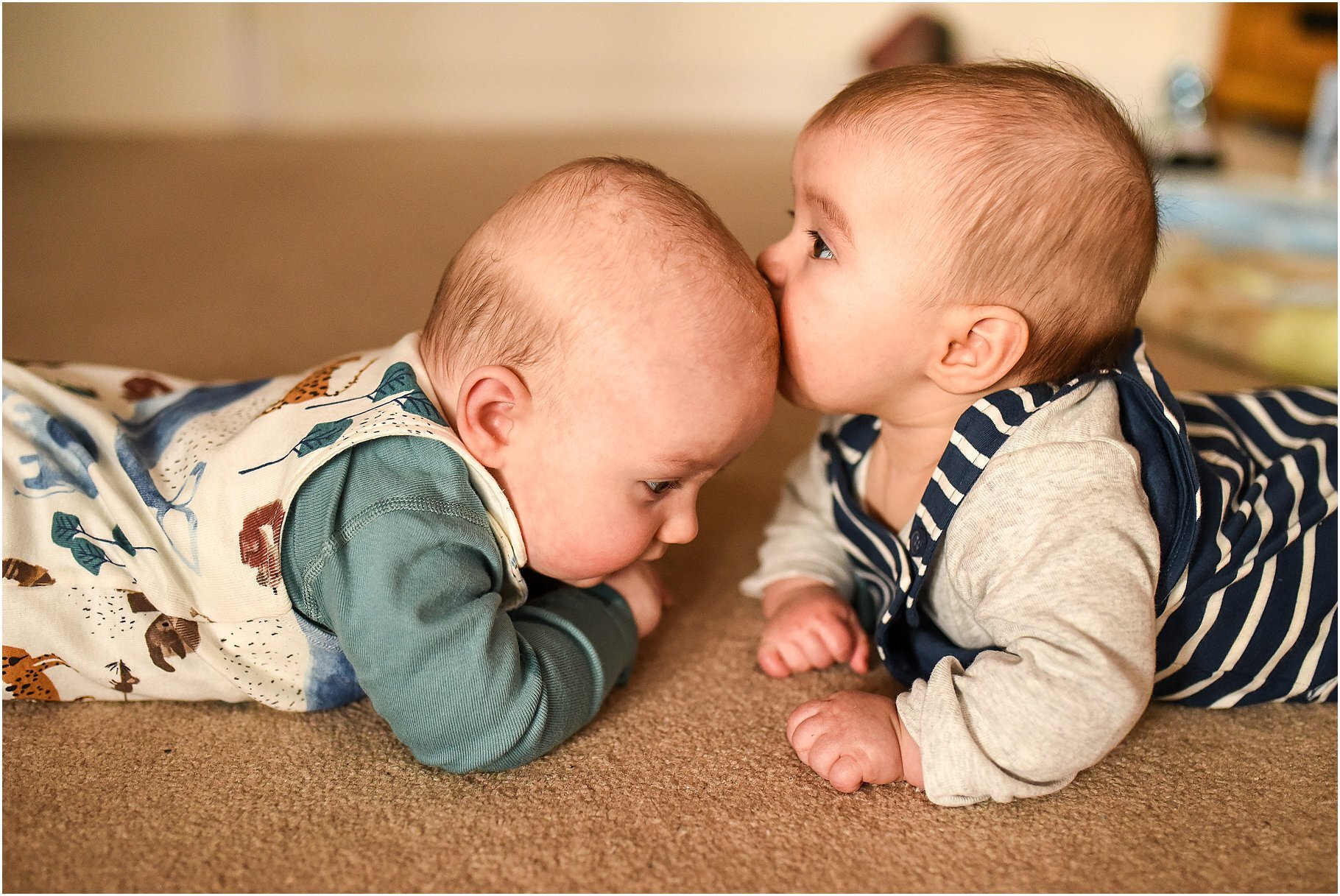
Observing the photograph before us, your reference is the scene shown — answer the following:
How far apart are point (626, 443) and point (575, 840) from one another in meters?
0.25

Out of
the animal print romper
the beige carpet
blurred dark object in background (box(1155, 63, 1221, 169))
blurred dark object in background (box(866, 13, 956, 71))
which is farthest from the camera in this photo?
blurred dark object in background (box(866, 13, 956, 71))

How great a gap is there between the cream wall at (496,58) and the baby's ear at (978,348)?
2562 millimetres

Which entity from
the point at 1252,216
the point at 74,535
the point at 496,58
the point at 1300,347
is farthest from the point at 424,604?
the point at 496,58

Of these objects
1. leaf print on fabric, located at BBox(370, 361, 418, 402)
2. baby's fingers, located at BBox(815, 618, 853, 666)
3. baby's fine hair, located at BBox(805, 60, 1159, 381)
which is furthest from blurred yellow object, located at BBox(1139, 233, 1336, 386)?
leaf print on fabric, located at BBox(370, 361, 418, 402)

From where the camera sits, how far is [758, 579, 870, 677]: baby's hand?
2.95 ft

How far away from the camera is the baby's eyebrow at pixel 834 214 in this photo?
2.71 feet

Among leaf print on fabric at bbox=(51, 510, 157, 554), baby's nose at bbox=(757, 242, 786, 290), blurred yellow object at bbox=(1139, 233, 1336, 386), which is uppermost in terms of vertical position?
baby's nose at bbox=(757, 242, 786, 290)

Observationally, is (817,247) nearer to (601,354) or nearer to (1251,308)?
(601,354)

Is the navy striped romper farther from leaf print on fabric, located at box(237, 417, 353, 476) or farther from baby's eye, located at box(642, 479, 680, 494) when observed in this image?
leaf print on fabric, located at box(237, 417, 353, 476)

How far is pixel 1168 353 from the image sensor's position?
1.63 meters

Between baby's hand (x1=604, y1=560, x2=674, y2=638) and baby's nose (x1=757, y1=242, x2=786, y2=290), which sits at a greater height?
baby's nose (x1=757, y1=242, x2=786, y2=290)

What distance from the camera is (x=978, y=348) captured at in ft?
2.71

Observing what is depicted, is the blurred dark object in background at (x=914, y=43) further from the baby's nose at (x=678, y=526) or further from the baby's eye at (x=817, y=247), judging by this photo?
the baby's nose at (x=678, y=526)

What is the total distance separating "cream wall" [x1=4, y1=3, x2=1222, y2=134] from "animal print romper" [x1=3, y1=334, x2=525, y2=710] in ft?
8.80
